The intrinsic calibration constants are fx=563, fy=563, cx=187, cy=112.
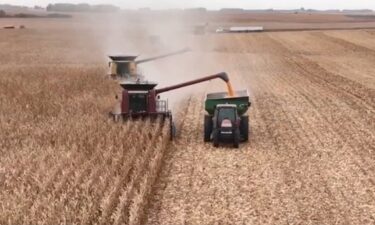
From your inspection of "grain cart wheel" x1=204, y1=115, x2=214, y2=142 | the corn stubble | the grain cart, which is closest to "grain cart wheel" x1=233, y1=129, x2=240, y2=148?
the grain cart

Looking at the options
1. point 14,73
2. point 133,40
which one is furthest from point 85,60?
point 133,40

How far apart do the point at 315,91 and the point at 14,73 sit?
47.8 feet

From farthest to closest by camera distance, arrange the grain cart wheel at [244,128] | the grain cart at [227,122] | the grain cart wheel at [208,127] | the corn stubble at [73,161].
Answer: the grain cart wheel at [244,128] → the grain cart wheel at [208,127] → the grain cart at [227,122] → the corn stubble at [73,161]

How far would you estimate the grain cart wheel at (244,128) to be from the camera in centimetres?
1423

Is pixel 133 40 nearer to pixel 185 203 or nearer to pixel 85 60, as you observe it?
pixel 85 60

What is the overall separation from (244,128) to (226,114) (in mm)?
826

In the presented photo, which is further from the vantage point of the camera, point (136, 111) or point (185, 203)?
point (136, 111)

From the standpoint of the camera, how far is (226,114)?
13.8 m

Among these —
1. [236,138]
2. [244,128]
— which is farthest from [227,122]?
[244,128]

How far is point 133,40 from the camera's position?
4788cm

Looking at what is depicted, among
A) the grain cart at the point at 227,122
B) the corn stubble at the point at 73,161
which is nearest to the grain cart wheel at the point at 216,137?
the grain cart at the point at 227,122

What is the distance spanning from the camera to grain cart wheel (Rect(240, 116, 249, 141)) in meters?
14.2

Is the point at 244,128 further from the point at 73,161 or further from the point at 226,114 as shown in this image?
the point at 73,161

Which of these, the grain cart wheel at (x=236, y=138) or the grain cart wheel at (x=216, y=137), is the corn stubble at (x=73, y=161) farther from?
the grain cart wheel at (x=236, y=138)
